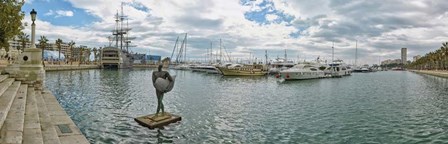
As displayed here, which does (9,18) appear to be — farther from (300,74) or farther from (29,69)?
(300,74)

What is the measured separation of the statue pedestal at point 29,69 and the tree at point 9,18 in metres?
1.58

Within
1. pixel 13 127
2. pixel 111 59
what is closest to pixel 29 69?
pixel 13 127

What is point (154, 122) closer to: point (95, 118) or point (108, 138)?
point (108, 138)

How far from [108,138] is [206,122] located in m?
4.49

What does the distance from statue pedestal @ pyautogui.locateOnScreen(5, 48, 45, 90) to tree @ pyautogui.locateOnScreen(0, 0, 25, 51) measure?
5.19 feet

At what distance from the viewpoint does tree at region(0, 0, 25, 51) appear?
60.8 feet

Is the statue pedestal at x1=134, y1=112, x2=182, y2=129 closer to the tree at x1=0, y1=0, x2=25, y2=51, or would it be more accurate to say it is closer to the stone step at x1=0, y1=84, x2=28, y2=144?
the stone step at x1=0, y1=84, x2=28, y2=144

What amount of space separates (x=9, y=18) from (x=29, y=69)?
11.2ft

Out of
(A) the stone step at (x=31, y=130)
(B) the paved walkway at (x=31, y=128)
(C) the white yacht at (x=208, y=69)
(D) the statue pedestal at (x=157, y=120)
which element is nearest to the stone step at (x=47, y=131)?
(B) the paved walkway at (x=31, y=128)

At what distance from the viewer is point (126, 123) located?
13.1 metres

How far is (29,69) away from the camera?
20.0 m

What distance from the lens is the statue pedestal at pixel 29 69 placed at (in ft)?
63.5

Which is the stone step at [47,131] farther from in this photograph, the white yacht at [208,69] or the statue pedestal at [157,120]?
the white yacht at [208,69]

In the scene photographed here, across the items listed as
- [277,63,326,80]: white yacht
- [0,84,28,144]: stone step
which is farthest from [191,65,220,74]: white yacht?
[0,84,28,144]: stone step
